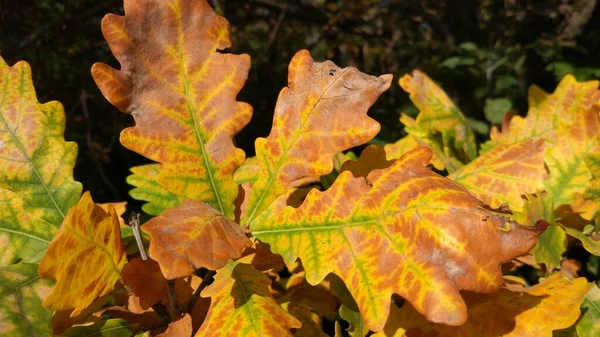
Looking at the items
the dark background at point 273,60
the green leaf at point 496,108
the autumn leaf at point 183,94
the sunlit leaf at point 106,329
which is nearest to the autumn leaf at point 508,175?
the autumn leaf at point 183,94

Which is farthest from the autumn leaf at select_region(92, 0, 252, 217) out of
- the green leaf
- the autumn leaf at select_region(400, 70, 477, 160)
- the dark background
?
the green leaf

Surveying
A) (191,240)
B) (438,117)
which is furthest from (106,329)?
(438,117)

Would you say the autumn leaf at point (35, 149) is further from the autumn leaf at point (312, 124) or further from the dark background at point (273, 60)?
the dark background at point (273, 60)

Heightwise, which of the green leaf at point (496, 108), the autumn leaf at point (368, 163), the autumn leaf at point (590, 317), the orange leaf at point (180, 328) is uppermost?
the autumn leaf at point (368, 163)

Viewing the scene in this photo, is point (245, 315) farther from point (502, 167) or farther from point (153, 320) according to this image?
point (502, 167)

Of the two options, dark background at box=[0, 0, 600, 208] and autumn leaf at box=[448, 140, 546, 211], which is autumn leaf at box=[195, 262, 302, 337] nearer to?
autumn leaf at box=[448, 140, 546, 211]

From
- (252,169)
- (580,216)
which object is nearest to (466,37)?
(580,216)
